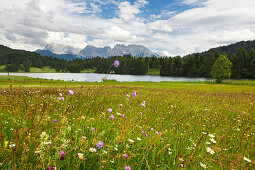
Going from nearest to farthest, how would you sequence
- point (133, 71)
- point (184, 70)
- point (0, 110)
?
point (0, 110)
point (184, 70)
point (133, 71)

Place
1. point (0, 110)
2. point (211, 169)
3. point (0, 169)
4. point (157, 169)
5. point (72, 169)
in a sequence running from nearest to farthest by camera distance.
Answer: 1. point (0, 169)
2. point (72, 169)
3. point (157, 169)
4. point (211, 169)
5. point (0, 110)

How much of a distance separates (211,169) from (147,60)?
200407mm

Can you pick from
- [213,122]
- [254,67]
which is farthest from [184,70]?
[213,122]

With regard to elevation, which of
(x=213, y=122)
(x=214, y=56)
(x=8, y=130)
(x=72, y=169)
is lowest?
(x=213, y=122)

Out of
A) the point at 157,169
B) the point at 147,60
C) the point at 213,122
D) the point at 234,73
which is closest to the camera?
the point at 157,169

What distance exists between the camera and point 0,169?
5.73 ft

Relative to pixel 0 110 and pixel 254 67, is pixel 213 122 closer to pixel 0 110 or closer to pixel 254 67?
pixel 0 110

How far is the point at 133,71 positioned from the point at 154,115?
168 m

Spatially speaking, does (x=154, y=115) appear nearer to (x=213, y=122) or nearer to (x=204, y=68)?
(x=213, y=122)

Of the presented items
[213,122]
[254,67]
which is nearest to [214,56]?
[254,67]

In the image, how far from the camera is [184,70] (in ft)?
477

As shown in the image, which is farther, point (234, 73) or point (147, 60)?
point (147, 60)

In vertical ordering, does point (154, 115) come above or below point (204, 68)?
below

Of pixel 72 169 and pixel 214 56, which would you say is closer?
pixel 72 169
